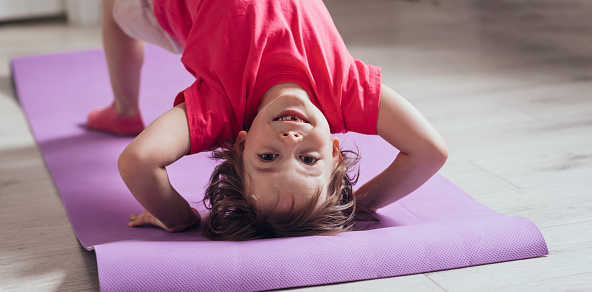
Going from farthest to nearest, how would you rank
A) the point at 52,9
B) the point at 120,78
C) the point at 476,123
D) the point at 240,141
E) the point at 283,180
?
the point at 52,9, the point at 476,123, the point at 120,78, the point at 240,141, the point at 283,180

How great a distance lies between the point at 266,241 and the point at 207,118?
0.83ft

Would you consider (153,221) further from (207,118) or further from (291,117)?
(291,117)

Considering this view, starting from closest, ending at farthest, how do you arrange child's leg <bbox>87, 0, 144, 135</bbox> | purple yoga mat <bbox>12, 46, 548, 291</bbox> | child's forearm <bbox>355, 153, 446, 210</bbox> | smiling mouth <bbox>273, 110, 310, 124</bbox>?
purple yoga mat <bbox>12, 46, 548, 291</bbox>
smiling mouth <bbox>273, 110, 310, 124</bbox>
child's forearm <bbox>355, 153, 446, 210</bbox>
child's leg <bbox>87, 0, 144, 135</bbox>

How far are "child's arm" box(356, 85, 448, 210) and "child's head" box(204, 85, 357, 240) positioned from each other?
88 millimetres

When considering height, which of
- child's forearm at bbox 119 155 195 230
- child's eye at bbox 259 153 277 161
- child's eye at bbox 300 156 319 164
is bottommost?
child's forearm at bbox 119 155 195 230

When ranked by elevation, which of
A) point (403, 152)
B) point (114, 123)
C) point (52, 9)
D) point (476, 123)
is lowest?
point (52, 9)

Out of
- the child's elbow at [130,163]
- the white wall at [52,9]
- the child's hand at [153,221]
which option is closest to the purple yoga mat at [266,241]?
the child's hand at [153,221]

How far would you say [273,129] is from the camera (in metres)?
1.08

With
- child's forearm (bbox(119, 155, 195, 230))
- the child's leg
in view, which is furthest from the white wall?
child's forearm (bbox(119, 155, 195, 230))

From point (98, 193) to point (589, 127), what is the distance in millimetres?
1202

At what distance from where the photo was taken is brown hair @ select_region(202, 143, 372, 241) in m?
1.08

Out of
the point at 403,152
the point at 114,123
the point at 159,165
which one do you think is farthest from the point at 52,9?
the point at 403,152

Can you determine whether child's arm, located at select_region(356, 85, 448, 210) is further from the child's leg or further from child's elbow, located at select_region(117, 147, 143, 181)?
the child's leg

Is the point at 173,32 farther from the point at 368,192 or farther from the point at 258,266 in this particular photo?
the point at 258,266
